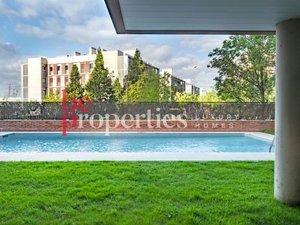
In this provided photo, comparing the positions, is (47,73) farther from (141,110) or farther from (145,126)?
(145,126)

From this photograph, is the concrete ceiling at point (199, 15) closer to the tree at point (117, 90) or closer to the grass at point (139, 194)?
the grass at point (139, 194)

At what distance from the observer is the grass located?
4383 mm

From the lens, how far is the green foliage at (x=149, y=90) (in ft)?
77.8

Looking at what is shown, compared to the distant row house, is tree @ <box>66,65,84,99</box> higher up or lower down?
lower down

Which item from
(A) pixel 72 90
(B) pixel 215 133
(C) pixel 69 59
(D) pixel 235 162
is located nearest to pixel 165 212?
(D) pixel 235 162

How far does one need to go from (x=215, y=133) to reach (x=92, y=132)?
18.4 feet

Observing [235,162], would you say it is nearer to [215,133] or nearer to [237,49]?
[215,133]

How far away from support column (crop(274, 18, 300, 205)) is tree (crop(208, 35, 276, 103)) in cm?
1515

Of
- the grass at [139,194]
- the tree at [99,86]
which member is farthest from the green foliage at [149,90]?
the grass at [139,194]

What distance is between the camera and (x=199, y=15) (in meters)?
4.59

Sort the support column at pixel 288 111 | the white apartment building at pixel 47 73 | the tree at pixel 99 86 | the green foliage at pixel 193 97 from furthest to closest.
Result: the white apartment building at pixel 47 73, the tree at pixel 99 86, the green foliage at pixel 193 97, the support column at pixel 288 111

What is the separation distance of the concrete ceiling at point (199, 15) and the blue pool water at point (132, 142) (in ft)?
26.6

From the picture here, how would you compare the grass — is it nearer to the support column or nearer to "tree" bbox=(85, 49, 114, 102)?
the support column

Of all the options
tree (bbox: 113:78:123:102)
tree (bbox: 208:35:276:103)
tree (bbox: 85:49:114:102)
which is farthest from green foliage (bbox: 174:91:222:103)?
tree (bbox: 85:49:114:102)
